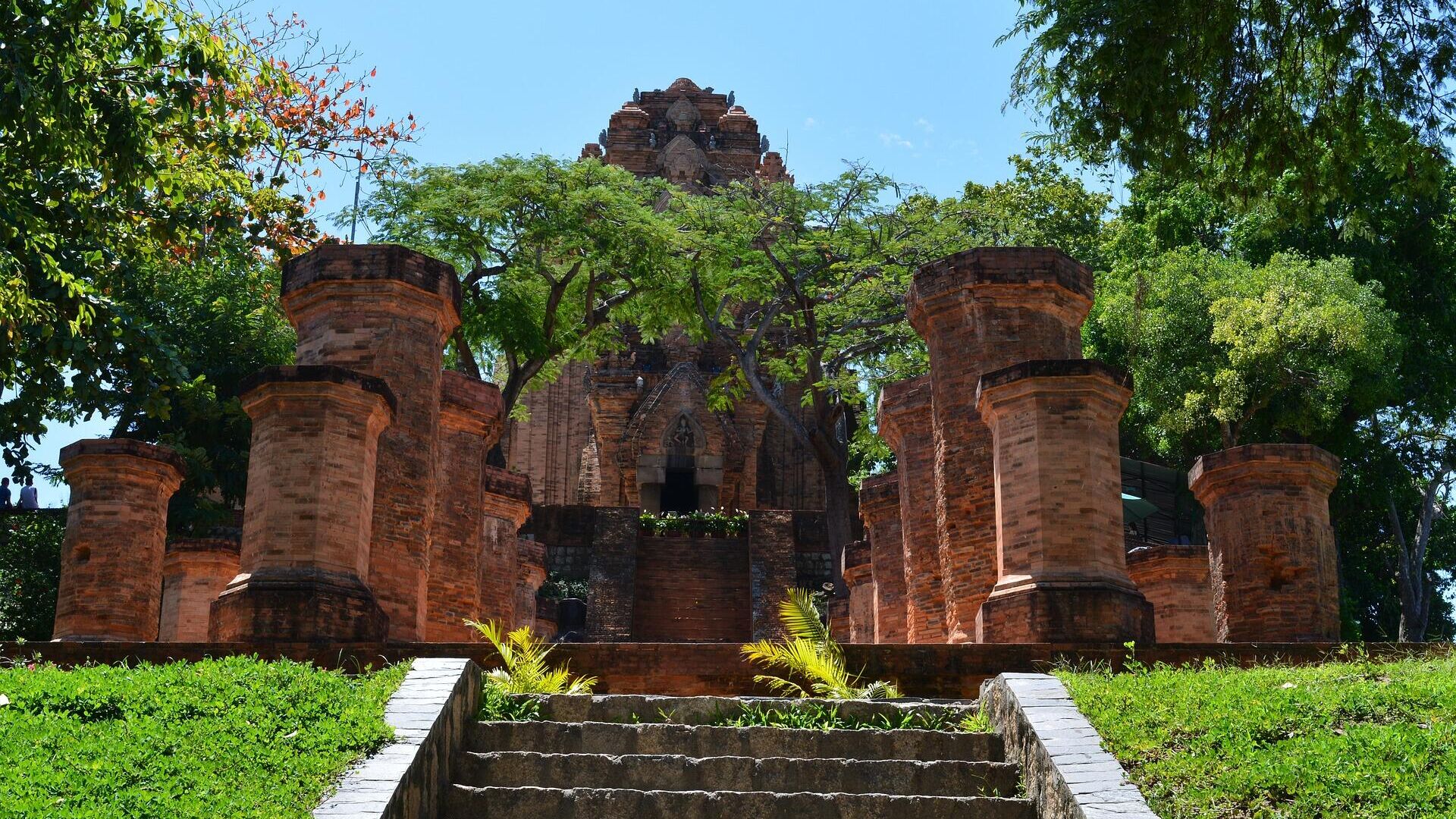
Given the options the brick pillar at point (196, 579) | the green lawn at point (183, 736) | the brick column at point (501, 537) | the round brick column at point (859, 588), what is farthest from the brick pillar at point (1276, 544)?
the brick pillar at point (196, 579)

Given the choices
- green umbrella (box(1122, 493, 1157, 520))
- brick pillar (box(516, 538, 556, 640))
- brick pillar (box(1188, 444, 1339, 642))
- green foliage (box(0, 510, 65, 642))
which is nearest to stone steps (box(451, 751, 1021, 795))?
brick pillar (box(1188, 444, 1339, 642))

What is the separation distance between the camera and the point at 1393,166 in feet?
40.0

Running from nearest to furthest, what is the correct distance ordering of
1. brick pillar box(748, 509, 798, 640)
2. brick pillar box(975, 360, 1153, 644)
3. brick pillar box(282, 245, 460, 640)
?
brick pillar box(975, 360, 1153, 644) → brick pillar box(282, 245, 460, 640) → brick pillar box(748, 509, 798, 640)

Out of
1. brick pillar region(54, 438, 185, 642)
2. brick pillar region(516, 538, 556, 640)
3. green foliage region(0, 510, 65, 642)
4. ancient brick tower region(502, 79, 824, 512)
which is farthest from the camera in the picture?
ancient brick tower region(502, 79, 824, 512)

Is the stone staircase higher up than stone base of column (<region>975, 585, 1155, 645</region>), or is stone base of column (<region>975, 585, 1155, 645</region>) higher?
stone base of column (<region>975, 585, 1155, 645</region>)

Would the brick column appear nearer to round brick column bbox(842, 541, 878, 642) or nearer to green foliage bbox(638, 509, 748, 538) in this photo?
round brick column bbox(842, 541, 878, 642)

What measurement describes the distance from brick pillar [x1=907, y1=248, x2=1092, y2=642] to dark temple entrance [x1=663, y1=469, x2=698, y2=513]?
27.9 meters

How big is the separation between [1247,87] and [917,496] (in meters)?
5.95

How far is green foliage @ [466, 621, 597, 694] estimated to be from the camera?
32.7 feet

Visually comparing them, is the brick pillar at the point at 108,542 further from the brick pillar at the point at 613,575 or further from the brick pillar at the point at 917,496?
the brick pillar at the point at 613,575

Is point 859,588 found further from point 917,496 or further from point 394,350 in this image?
point 394,350

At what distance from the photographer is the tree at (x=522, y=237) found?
22969 mm

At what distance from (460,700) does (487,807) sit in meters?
0.94

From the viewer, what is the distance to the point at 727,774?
338 inches
